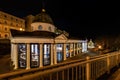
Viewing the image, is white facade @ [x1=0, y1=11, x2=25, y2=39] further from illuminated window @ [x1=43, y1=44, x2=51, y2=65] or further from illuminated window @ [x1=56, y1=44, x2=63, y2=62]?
illuminated window @ [x1=43, y1=44, x2=51, y2=65]

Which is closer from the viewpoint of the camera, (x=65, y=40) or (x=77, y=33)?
(x=65, y=40)

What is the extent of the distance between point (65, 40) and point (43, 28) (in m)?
7.76

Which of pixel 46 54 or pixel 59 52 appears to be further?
pixel 59 52

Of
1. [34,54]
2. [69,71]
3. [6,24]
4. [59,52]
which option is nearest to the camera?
[69,71]

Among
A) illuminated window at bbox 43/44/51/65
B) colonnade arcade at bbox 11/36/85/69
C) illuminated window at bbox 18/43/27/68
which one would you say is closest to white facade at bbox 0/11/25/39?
colonnade arcade at bbox 11/36/85/69

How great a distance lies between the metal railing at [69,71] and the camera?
2.96 meters

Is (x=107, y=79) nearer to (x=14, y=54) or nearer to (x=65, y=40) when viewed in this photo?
(x=14, y=54)

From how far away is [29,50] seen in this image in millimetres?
23969

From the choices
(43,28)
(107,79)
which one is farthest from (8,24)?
(107,79)

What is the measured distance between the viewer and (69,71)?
547cm

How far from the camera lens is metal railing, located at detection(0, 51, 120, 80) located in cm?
296

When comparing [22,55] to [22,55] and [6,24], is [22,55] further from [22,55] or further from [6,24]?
[6,24]

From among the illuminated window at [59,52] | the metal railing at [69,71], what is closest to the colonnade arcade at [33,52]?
the illuminated window at [59,52]

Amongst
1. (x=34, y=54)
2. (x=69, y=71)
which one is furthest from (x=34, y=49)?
(x=69, y=71)
